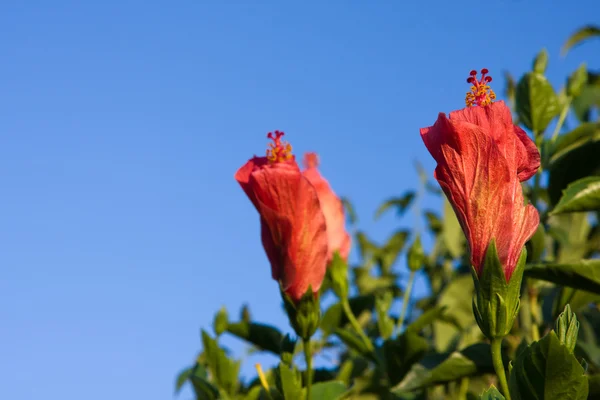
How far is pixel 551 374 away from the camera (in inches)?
42.9

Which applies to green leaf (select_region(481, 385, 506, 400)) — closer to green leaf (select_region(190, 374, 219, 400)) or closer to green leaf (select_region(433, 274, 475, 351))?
green leaf (select_region(190, 374, 219, 400))

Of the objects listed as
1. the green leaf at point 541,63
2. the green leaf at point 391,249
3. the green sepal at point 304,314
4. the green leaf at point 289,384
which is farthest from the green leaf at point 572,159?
the green leaf at point 391,249

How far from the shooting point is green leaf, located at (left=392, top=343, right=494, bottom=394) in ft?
5.56

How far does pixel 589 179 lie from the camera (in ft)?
5.30

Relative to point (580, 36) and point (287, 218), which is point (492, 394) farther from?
point (580, 36)

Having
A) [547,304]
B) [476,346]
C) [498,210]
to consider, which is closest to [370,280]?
[547,304]

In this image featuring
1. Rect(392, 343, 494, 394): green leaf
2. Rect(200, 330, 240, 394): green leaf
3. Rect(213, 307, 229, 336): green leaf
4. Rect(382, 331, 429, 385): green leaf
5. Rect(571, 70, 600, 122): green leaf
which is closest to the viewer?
Rect(392, 343, 494, 394): green leaf

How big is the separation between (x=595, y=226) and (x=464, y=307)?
2.00 ft

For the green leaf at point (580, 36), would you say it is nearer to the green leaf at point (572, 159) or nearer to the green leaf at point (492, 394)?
the green leaf at point (572, 159)

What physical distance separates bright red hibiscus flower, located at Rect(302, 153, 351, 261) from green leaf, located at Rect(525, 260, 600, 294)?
26.8 inches

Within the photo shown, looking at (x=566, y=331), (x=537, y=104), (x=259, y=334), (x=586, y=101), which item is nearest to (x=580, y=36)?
(x=586, y=101)

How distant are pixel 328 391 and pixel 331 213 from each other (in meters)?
0.53

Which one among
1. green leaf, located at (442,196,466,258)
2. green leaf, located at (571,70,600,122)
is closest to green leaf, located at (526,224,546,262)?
green leaf, located at (571,70,600,122)

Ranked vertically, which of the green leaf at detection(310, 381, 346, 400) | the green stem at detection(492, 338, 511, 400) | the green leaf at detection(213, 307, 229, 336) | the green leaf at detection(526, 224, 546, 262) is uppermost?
the green leaf at detection(213, 307, 229, 336)
